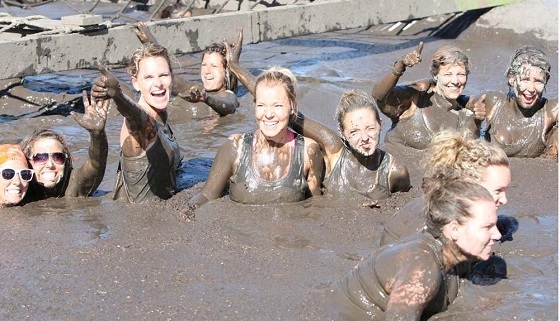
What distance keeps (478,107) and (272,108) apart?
85.6 inches

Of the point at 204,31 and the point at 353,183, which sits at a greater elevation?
the point at 204,31

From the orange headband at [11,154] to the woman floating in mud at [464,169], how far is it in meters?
2.66

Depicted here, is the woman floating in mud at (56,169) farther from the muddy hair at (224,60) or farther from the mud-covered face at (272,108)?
the muddy hair at (224,60)

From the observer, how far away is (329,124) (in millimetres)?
8555

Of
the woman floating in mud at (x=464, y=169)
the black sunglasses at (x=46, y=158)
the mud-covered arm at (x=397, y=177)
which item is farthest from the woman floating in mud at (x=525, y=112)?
the black sunglasses at (x=46, y=158)

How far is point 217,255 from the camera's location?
17.3 feet

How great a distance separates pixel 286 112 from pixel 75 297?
1960 millimetres

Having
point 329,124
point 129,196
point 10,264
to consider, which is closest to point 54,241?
point 10,264

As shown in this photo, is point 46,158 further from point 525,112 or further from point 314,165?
point 525,112

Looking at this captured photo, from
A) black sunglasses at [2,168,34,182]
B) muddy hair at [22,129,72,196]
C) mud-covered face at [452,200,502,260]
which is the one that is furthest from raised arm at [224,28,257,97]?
mud-covered face at [452,200,502,260]

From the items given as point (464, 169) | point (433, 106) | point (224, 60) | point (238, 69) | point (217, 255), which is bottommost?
point (217, 255)

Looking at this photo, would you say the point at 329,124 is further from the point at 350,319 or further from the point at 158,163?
the point at 350,319

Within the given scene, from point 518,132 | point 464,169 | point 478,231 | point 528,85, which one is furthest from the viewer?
point 518,132

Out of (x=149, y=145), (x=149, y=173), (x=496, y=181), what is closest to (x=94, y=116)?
(x=149, y=145)
